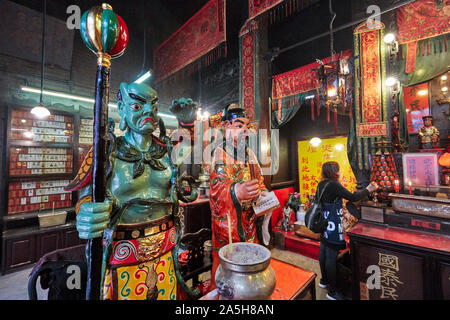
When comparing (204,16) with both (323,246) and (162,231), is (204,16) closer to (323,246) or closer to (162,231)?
(162,231)

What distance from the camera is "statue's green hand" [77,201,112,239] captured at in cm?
79

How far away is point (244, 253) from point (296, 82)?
5192mm

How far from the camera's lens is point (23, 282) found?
10.8 ft

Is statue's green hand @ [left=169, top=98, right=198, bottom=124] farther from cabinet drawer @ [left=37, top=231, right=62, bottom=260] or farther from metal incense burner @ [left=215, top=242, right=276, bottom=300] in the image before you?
cabinet drawer @ [left=37, top=231, right=62, bottom=260]

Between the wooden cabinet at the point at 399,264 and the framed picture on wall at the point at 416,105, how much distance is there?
3.64 meters

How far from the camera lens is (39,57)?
172 inches

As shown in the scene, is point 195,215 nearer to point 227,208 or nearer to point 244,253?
point 227,208

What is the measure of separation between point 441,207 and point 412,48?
319 cm

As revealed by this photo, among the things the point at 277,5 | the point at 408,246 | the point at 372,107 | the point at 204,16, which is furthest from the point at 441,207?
the point at 204,16

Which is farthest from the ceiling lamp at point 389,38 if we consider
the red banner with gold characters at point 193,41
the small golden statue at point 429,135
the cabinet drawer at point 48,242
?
the cabinet drawer at point 48,242

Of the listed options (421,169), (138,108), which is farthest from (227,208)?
(421,169)

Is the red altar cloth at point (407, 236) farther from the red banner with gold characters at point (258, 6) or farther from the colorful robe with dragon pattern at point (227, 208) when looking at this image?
the red banner with gold characters at point (258, 6)

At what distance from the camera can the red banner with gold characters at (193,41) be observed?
4363mm

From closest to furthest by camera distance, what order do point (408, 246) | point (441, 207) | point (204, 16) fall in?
point (408, 246), point (441, 207), point (204, 16)
